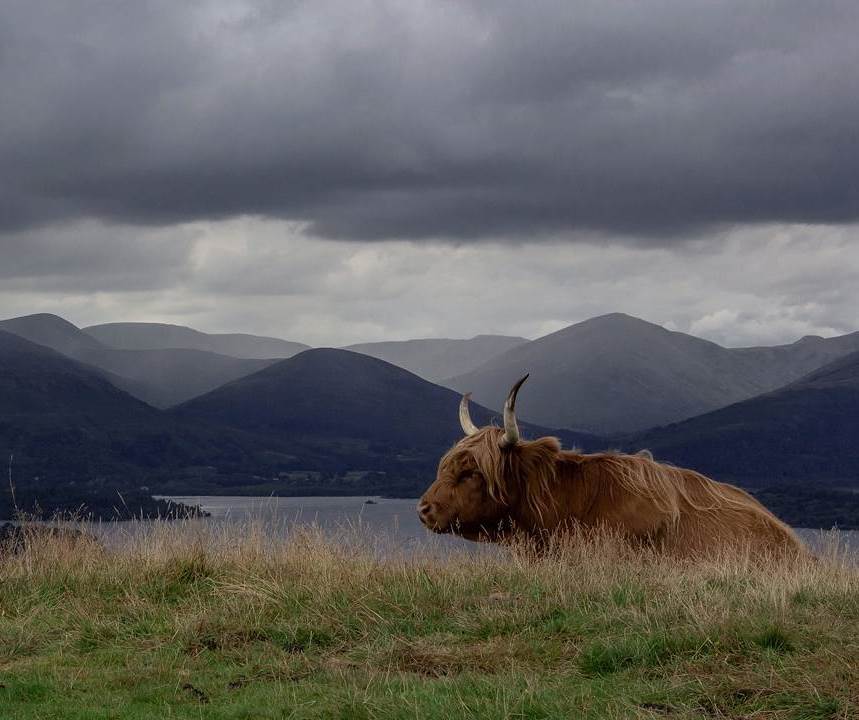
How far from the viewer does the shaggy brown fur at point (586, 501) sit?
11.4m

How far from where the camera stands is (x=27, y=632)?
8445 mm

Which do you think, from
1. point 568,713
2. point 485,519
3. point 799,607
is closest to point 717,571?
point 799,607

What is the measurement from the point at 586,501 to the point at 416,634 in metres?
4.10

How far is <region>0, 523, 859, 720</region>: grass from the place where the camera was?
20.1 feet

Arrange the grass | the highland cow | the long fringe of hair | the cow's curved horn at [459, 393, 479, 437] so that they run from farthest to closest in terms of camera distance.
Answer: the cow's curved horn at [459, 393, 479, 437], the long fringe of hair, the highland cow, the grass

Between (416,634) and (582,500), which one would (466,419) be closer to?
(582,500)

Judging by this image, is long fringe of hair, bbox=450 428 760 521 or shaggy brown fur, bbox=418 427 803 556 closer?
shaggy brown fur, bbox=418 427 803 556

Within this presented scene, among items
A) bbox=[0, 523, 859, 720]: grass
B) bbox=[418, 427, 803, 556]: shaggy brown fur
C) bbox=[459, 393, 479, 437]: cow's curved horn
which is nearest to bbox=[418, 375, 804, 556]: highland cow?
bbox=[418, 427, 803, 556]: shaggy brown fur

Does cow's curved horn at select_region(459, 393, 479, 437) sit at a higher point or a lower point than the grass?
higher

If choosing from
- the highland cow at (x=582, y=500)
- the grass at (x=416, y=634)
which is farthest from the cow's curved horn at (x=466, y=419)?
the grass at (x=416, y=634)

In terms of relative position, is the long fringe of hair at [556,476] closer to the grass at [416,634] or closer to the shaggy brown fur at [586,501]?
the shaggy brown fur at [586,501]

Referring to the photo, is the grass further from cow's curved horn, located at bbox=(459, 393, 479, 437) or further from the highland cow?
cow's curved horn, located at bbox=(459, 393, 479, 437)

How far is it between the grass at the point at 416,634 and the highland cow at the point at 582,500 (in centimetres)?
61

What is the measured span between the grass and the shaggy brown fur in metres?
0.62
